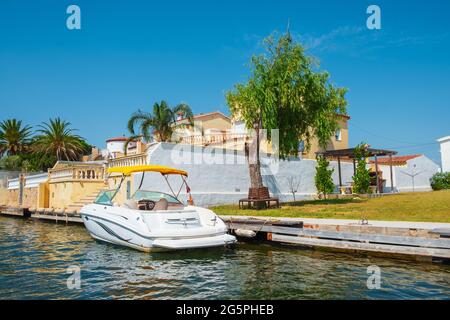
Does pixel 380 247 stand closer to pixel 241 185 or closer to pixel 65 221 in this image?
pixel 241 185

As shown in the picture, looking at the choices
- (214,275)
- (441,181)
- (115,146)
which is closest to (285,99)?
(214,275)

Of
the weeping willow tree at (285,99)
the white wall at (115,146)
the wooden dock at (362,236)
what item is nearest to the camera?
the wooden dock at (362,236)

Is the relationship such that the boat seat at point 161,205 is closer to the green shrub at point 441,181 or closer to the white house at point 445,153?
the green shrub at point 441,181

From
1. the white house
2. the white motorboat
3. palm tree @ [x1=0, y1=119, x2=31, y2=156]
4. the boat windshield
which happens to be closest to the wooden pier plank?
the white motorboat

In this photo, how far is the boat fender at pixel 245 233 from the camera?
537 inches

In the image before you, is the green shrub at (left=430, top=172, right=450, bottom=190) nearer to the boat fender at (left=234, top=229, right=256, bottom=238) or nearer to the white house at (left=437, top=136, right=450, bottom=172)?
the white house at (left=437, top=136, right=450, bottom=172)

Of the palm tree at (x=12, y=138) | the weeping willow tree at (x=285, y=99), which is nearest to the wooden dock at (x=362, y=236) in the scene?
the weeping willow tree at (x=285, y=99)

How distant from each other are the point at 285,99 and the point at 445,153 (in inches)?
934

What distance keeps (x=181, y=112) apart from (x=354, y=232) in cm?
2068

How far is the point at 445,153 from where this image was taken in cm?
3606

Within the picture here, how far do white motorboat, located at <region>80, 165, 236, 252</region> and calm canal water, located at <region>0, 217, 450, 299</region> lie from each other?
431mm

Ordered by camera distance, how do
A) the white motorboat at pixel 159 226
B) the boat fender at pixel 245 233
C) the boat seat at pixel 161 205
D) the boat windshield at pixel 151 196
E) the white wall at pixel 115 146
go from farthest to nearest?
the white wall at pixel 115 146 < the boat windshield at pixel 151 196 < the boat fender at pixel 245 233 < the boat seat at pixel 161 205 < the white motorboat at pixel 159 226

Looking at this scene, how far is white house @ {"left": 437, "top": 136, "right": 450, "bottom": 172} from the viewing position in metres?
35.7

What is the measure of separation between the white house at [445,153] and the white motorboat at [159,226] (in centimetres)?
3141
